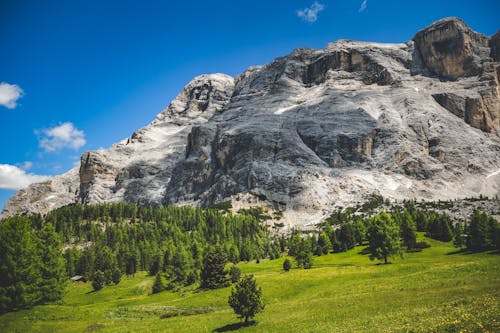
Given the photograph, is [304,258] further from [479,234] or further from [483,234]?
[483,234]

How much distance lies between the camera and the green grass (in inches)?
1061

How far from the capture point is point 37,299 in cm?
4991

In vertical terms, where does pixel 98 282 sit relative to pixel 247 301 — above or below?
below

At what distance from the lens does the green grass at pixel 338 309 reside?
26953 millimetres

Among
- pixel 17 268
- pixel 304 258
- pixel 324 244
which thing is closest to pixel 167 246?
pixel 324 244

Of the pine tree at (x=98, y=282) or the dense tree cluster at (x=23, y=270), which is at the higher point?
the dense tree cluster at (x=23, y=270)

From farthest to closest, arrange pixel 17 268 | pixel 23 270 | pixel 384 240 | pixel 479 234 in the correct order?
pixel 479 234
pixel 384 240
pixel 23 270
pixel 17 268

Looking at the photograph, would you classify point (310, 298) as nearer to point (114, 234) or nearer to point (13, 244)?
point (13, 244)

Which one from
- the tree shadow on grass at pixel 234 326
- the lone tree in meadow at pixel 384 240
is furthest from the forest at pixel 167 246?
the tree shadow on grass at pixel 234 326

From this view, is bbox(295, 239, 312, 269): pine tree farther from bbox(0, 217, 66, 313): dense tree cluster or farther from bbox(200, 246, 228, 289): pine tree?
bbox(0, 217, 66, 313): dense tree cluster

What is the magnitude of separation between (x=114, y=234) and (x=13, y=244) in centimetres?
12163

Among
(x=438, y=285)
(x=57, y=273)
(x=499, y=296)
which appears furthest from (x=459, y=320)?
(x=57, y=273)

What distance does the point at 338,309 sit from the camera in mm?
38625

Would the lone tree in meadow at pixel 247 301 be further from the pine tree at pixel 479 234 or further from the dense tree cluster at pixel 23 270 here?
the pine tree at pixel 479 234
